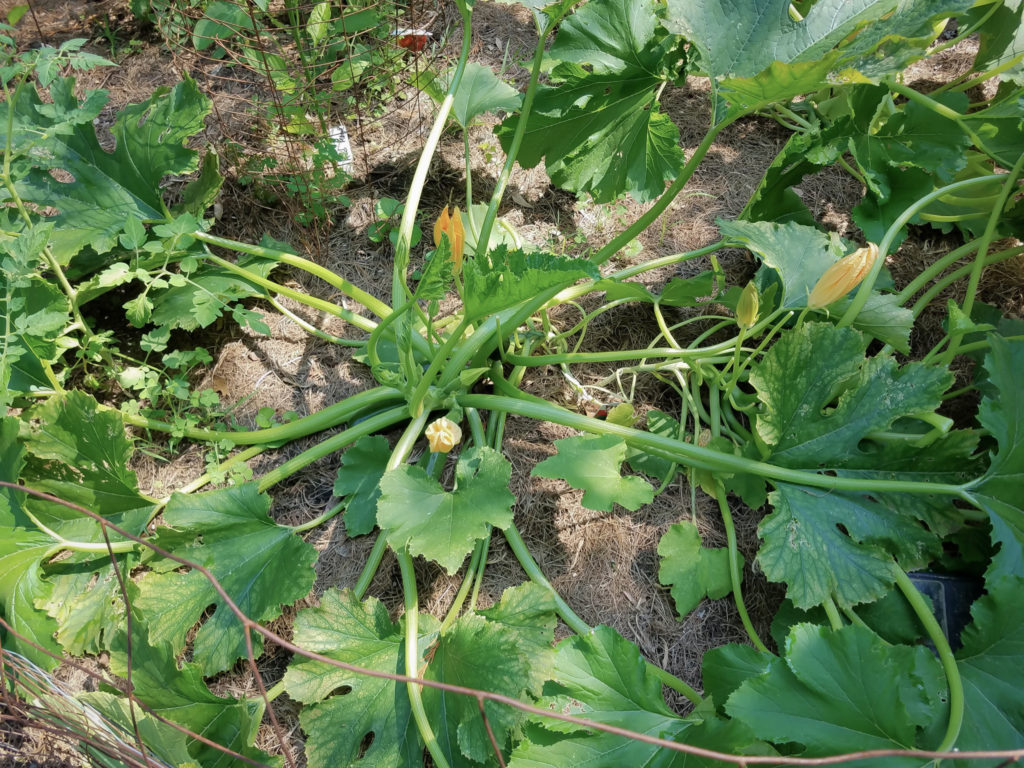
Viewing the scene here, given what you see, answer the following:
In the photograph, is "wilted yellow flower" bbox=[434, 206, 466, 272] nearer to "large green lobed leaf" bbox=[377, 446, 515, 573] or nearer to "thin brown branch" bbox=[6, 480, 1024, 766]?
"large green lobed leaf" bbox=[377, 446, 515, 573]

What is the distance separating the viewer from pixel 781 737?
1386 millimetres

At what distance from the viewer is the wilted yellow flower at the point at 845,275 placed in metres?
1.68

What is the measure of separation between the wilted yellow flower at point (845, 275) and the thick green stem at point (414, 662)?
4.00 feet

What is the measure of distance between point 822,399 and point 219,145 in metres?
2.29

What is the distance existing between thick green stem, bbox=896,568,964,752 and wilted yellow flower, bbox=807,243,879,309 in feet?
2.21

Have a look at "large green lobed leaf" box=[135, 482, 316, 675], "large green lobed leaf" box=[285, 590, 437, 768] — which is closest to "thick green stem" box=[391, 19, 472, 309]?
"large green lobed leaf" box=[135, 482, 316, 675]

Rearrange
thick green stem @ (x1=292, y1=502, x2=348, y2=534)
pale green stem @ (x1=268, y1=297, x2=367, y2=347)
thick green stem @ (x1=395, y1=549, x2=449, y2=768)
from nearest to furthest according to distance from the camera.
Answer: thick green stem @ (x1=395, y1=549, x2=449, y2=768)
thick green stem @ (x1=292, y1=502, x2=348, y2=534)
pale green stem @ (x1=268, y1=297, x2=367, y2=347)

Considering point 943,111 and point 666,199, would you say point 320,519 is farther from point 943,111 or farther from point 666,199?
point 943,111

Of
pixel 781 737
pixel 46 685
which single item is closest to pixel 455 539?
pixel 781 737

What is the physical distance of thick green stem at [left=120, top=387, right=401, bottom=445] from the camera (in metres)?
2.07

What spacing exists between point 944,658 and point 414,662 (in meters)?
1.17

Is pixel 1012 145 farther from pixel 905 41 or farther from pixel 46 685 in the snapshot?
pixel 46 685

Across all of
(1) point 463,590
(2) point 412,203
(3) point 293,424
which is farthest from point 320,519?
(2) point 412,203

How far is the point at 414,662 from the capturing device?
1630 mm
